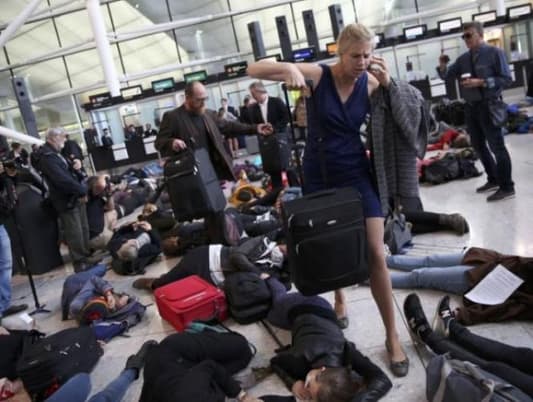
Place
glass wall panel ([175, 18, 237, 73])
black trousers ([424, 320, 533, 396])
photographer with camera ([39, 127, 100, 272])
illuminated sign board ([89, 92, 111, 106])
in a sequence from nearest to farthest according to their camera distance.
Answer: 1. black trousers ([424, 320, 533, 396])
2. photographer with camera ([39, 127, 100, 272])
3. illuminated sign board ([89, 92, 111, 106])
4. glass wall panel ([175, 18, 237, 73])

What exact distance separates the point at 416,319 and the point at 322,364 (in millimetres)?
608

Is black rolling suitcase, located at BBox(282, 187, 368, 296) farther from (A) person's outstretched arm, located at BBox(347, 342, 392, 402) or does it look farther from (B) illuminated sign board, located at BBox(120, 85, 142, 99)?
(B) illuminated sign board, located at BBox(120, 85, 142, 99)

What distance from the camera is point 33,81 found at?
20.5m

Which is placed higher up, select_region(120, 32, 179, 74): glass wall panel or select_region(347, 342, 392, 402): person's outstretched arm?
select_region(120, 32, 179, 74): glass wall panel

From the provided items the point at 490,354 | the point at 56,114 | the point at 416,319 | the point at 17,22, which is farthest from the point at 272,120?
the point at 56,114

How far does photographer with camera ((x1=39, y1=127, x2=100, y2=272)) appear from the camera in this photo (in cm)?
536

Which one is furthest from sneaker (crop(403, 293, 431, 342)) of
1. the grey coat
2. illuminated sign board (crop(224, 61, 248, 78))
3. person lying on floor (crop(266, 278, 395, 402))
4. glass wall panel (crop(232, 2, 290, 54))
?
glass wall panel (crop(232, 2, 290, 54))

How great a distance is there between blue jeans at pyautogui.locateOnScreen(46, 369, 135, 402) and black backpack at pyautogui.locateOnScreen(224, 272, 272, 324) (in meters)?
0.80

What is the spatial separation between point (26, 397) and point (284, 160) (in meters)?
4.11

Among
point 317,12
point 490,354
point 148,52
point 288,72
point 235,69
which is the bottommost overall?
point 490,354

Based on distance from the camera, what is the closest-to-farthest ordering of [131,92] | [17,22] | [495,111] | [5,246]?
[5,246], [495,111], [17,22], [131,92]

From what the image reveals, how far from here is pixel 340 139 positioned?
2295mm

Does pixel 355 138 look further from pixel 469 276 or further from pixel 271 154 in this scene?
pixel 271 154

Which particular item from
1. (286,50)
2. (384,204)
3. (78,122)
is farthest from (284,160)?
(78,122)
